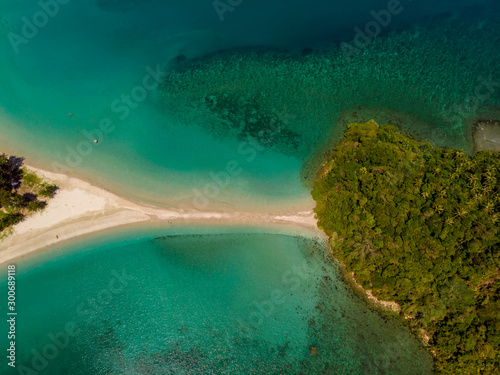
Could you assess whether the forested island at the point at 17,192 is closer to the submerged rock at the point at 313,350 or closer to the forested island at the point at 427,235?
the forested island at the point at 427,235

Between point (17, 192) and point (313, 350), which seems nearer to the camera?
point (313, 350)

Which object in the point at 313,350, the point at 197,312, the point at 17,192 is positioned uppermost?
the point at 17,192

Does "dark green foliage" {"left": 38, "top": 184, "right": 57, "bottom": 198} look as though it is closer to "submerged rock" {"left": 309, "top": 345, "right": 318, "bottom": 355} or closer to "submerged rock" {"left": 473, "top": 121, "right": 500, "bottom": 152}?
"submerged rock" {"left": 309, "top": 345, "right": 318, "bottom": 355}

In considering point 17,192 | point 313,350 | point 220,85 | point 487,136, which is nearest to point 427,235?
point 313,350

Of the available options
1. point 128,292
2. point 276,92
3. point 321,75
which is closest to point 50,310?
point 128,292

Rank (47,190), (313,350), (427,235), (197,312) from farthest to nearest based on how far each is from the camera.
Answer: (47,190)
(197,312)
(313,350)
(427,235)

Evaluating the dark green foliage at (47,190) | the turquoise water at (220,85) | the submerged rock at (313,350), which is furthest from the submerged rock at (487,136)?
the dark green foliage at (47,190)

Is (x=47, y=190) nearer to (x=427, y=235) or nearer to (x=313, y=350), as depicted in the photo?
(x=313, y=350)
